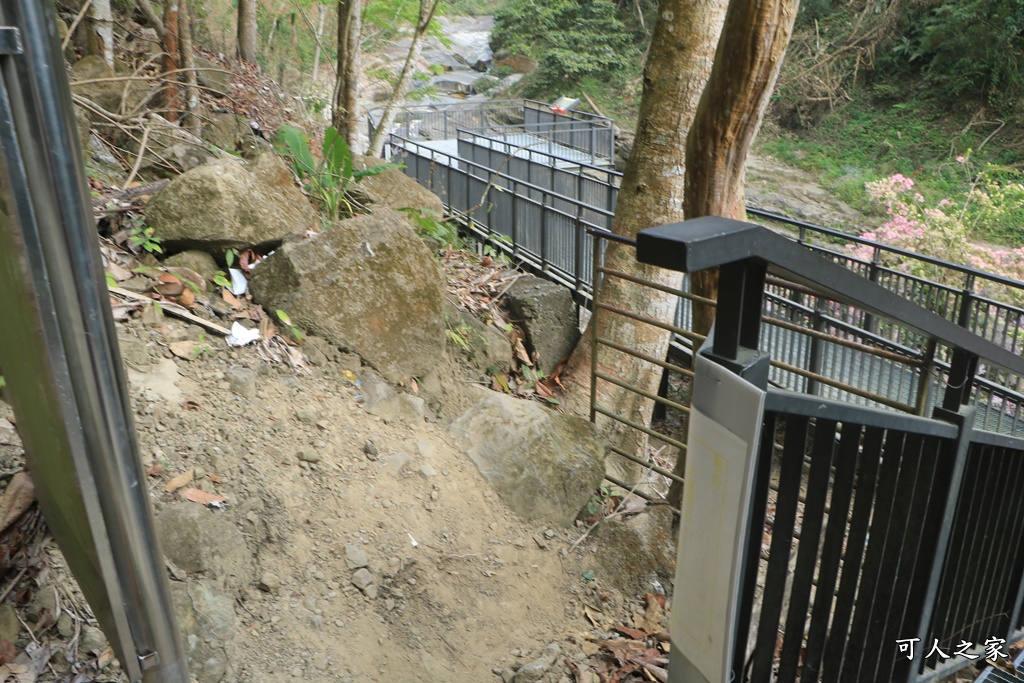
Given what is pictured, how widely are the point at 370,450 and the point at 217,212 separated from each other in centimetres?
195

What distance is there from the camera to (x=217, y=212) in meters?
5.11

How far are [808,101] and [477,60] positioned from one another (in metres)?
24.0

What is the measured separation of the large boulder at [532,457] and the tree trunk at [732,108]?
1.11 metres

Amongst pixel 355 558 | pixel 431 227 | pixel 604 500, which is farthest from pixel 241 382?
pixel 431 227

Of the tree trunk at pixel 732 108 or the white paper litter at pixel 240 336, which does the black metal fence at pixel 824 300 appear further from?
the white paper litter at pixel 240 336

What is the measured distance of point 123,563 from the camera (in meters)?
1.61

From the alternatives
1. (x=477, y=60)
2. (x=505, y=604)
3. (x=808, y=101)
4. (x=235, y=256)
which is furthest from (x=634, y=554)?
(x=477, y=60)

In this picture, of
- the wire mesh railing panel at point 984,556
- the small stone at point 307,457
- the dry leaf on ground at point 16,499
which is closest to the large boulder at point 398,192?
the small stone at point 307,457

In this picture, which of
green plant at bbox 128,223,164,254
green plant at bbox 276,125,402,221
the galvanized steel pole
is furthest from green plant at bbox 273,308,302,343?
the galvanized steel pole

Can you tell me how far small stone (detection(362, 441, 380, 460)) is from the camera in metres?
4.31

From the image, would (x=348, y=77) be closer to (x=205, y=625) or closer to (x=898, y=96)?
(x=205, y=625)

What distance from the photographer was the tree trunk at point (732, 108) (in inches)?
178

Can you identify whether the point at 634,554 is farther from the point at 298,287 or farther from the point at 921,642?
the point at 298,287

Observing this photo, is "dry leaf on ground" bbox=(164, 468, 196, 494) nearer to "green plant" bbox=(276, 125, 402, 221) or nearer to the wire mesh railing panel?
the wire mesh railing panel
